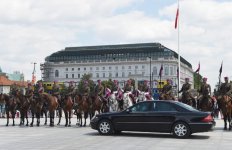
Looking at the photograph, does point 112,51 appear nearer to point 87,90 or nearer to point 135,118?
point 87,90

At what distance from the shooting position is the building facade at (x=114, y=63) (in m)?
171

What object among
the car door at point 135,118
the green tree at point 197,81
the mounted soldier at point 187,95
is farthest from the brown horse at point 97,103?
the green tree at point 197,81

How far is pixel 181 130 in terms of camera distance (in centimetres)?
1733

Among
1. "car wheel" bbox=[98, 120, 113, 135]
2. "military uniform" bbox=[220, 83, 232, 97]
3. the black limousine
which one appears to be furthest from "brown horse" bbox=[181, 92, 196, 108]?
"car wheel" bbox=[98, 120, 113, 135]

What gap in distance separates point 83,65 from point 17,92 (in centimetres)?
15826

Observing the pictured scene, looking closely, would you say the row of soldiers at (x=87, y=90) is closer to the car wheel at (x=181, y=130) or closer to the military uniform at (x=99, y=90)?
the military uniform at (x=99, y=90)

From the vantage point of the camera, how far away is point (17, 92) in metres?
25.3

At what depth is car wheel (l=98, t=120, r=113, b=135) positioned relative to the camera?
60.9 feet

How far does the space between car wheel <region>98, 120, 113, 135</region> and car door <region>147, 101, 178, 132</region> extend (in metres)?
1.94

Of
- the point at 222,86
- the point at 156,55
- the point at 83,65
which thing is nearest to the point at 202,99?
the point at 222,86

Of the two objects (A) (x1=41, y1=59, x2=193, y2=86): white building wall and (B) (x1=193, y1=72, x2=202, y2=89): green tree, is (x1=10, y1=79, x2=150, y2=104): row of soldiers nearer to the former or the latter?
(B) (x1=193, y1=72, x2=202, y2=89): green tree

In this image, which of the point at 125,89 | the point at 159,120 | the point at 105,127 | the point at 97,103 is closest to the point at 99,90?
the point at 97,103

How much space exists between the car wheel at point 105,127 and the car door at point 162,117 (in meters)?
1.94

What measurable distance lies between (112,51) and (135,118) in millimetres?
162373
